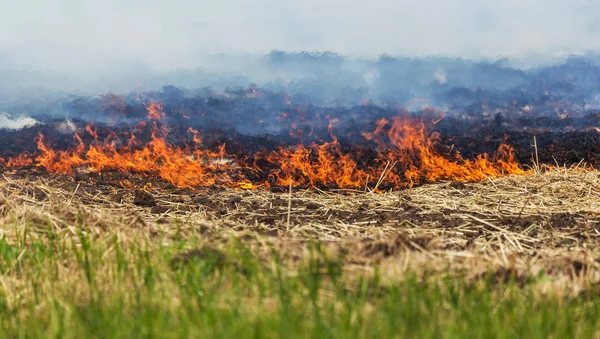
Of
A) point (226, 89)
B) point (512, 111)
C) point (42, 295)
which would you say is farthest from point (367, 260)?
Answer: point (512, 111)

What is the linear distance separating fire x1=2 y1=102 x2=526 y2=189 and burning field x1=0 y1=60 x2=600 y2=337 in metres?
0.04

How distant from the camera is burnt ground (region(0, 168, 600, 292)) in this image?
3725 mm

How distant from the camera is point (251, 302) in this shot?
3.01 metres

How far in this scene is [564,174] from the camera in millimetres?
8156

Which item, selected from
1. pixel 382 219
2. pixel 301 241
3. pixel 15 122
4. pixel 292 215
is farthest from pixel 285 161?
pixel 301 241

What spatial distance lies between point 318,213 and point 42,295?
129 inches

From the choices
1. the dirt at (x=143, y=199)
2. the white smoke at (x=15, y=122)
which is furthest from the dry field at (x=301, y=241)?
the white smoke at (x=15, y=122)

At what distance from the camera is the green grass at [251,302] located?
106 inches

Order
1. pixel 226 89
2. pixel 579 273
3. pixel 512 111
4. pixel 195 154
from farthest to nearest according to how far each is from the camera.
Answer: pixel 512 111 → pixel 226 89 → pixel 195 154 → pixel 579 273

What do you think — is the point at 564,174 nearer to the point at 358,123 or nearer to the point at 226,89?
the point at 358,123

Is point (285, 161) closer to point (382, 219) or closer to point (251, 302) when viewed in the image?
point (382, 219)

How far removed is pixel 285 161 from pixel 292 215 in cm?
292

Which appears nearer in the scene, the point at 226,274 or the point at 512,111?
the point at 226,274

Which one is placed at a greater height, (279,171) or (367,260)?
(367,260)
